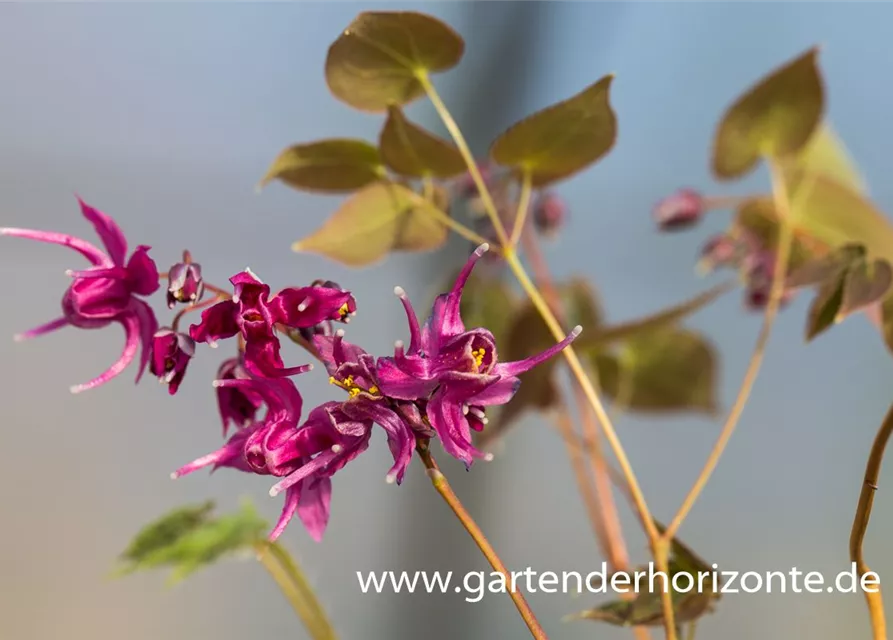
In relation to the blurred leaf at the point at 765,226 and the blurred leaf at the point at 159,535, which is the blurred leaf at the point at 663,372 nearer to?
the blurred leaf at the point at 765,226

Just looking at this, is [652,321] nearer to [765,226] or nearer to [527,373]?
[527,373]

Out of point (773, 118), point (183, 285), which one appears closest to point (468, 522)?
point (183, 285)

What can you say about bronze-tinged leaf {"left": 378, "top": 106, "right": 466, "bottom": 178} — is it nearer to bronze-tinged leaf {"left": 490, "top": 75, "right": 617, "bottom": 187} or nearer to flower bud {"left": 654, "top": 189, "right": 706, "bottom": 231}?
bronze-tinged leaf {"left": 490, "top": 75, "right": 617, "bottom": 187}

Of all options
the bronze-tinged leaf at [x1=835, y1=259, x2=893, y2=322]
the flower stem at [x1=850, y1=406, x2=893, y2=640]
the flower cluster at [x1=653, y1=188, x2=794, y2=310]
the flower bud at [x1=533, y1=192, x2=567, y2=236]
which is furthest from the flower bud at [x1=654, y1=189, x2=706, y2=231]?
the flower stem at [x1=850, y1=406, x2=893, y2=640]

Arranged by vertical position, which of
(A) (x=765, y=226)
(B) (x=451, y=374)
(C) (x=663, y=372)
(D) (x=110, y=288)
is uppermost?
(D) (x=110, y=288)

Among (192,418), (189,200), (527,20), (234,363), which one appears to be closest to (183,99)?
(189,200)

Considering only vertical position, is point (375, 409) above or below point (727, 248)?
above

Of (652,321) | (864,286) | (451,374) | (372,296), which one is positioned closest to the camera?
(451,374)
